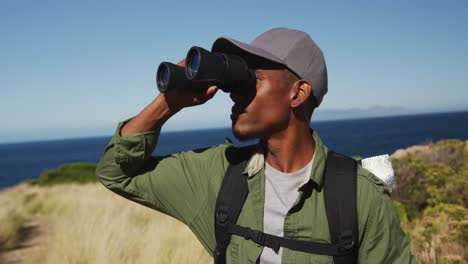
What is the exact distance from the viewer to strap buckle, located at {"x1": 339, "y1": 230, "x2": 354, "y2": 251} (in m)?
1.64

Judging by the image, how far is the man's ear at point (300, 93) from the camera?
186 centimetres

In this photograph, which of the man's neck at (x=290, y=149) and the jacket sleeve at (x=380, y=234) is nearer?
the jacket sleeve at (x=380, y=234)

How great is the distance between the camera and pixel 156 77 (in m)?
1.83

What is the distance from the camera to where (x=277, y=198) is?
1861 millimetres

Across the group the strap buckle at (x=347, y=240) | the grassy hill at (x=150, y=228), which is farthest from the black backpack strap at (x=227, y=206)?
the grassy hill at (x=150, y=228)

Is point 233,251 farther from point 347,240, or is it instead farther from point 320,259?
point 347,240

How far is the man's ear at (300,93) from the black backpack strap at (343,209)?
304 millimetres

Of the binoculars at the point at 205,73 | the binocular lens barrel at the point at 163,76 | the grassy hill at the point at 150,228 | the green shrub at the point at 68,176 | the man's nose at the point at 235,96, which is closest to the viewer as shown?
the binoculars at the point at 205,73

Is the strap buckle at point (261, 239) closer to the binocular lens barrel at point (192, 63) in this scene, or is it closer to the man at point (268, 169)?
the man at point (268, 169)

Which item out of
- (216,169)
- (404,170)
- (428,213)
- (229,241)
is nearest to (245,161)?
(216,169)

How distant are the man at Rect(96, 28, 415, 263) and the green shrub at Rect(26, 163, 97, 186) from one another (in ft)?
48.1

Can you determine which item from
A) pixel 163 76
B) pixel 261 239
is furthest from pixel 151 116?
pixel 261 239

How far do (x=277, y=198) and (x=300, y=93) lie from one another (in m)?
0.43

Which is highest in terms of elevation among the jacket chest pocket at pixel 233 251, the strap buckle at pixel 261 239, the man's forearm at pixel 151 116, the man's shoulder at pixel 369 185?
the man's forearm at pixel 151 116
